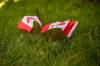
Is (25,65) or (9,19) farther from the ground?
(9,19)

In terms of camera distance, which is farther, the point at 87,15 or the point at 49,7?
the point at 49,7

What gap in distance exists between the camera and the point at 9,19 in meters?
5.37

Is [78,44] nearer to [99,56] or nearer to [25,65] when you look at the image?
[99,56]

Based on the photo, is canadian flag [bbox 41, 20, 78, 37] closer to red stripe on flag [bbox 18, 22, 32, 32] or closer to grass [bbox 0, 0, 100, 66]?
grass [bbox 0, 0, 100, 66]

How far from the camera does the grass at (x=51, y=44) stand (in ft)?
12.6

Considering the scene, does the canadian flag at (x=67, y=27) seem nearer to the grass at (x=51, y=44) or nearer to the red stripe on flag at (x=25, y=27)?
the grass at (x=51, y=44)

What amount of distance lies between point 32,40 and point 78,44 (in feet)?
2.03

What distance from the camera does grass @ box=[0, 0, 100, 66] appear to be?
3.83 m

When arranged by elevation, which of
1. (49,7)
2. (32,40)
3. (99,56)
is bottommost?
(99,56)

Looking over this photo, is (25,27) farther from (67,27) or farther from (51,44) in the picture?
(67,27)

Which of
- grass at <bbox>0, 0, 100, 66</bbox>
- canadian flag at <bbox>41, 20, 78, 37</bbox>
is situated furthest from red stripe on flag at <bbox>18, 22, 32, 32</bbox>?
canadian flag at <bbox>41, 20, 78, 37</bbox>

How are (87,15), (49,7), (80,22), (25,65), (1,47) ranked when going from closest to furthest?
(25,65) < (1,47) < (80,22) < (87,15) < (49,7)

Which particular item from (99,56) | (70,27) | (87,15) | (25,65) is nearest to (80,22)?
(87,15)

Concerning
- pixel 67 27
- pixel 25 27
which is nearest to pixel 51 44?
pixel 67 27
